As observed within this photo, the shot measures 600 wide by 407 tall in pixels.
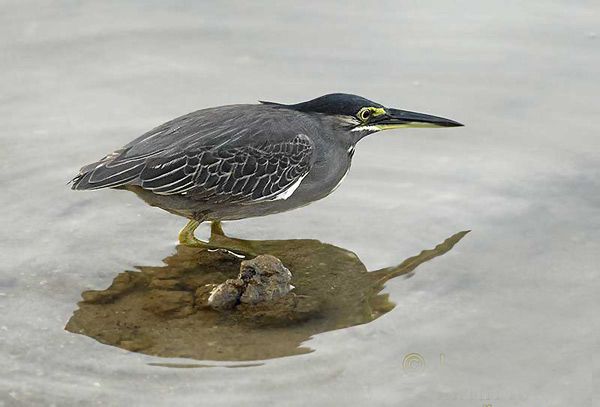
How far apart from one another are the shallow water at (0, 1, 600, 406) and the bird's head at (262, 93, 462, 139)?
A: 1.72ft

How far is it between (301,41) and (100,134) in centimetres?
233

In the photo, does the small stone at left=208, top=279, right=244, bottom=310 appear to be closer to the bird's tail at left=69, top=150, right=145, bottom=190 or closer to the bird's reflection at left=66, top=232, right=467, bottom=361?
the bird's reflection at left=66, top=232, right=467, bottom=361

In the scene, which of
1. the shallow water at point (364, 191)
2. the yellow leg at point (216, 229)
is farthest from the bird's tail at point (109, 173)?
the yellow leg at point (216, 229)

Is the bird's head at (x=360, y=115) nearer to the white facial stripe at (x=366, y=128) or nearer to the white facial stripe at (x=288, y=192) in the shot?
Result: the white facial stripe at (x=366, y=128)

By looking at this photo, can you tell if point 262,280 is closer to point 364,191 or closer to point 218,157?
point 218,157

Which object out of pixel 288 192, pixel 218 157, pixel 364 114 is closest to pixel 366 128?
pixel 364 114

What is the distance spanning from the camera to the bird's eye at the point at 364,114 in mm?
8094

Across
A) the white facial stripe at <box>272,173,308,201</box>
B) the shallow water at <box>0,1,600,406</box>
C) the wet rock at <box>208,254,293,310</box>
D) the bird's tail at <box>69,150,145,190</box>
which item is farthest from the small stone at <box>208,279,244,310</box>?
the bird's tail at <box>69,150,145,190</box>

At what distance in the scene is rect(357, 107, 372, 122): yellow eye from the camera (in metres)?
8.09

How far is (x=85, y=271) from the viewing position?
735 cm

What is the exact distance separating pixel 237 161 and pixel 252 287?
1190 millimetres

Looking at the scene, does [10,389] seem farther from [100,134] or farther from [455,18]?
[455,18]

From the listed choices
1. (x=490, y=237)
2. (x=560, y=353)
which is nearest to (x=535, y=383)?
(x=560, y=353)

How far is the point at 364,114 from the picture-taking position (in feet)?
26.6
